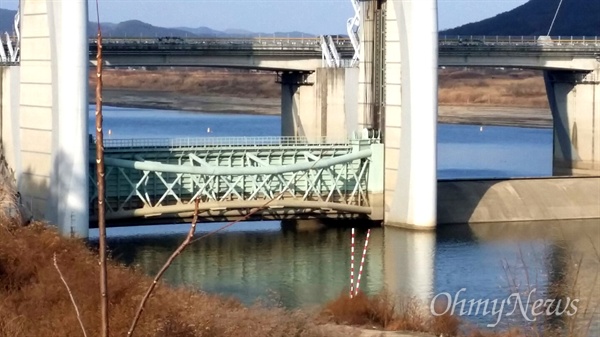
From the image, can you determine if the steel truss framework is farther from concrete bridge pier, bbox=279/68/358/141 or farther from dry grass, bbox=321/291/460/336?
dry grass, bbox=321/291/460/336

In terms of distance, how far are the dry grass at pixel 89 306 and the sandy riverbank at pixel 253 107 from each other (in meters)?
83.5

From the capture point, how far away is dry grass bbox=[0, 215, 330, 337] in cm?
1347

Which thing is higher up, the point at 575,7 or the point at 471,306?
the point at 575,7

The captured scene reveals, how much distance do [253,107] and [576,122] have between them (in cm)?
7179

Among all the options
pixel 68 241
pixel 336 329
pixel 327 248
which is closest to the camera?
pixel 336 329

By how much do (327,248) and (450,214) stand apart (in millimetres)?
6048

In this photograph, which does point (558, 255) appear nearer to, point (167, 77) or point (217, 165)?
point (217, 165)

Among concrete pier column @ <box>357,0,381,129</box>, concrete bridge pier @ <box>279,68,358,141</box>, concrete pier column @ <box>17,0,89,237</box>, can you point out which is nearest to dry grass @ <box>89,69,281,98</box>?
concrete bridge pier @ <box>279,68,358,141</box>

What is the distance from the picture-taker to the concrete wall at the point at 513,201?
39.2 meters

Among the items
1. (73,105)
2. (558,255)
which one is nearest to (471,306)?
(558,255)

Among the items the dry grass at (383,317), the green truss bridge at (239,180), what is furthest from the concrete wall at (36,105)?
the dry grass at (383,317)

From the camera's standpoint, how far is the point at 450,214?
3900 cm

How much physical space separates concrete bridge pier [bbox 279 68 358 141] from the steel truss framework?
9.44 metres

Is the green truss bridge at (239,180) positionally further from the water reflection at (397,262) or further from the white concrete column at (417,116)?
the white concrete column at (417,116)
